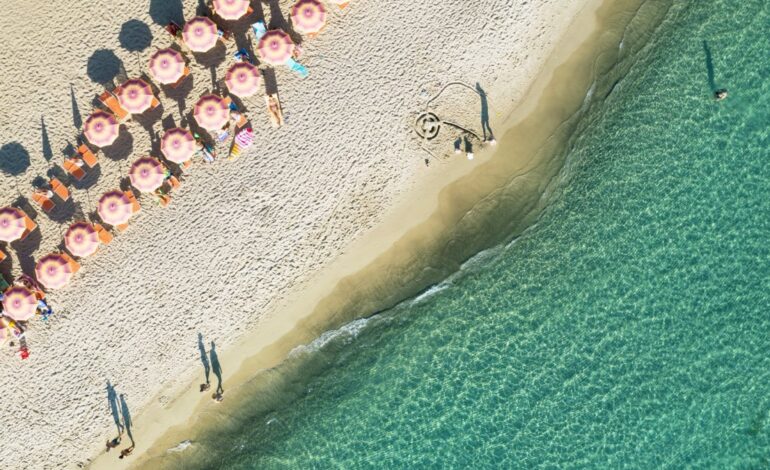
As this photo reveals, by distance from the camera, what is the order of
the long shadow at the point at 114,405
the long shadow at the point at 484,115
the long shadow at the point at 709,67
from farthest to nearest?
the long shadow at the point at 709,67 → the long shadow at the point at 484,115 → the long shadow at the point at 114,405

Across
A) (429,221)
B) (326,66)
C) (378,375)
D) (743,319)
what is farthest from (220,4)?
(743,319)

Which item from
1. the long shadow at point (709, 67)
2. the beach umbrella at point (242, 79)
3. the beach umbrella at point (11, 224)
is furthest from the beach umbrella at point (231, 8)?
the long shadow at point (709, 67)

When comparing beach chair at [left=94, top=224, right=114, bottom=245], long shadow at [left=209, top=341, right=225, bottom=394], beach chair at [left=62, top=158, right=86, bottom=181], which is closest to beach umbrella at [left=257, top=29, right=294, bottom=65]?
beach chair at [left=62, top=158, right=86, bottom=181]

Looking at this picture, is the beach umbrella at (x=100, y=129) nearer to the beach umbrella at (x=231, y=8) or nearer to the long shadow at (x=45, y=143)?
the long shadow at (x=45, y=143)

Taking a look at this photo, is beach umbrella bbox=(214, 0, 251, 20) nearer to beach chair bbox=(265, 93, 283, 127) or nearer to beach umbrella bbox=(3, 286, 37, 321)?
beach chair bbox=(265, 93, 283, 127)

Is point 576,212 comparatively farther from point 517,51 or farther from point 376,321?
point 376,321

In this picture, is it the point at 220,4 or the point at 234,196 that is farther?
the point at 234,196
